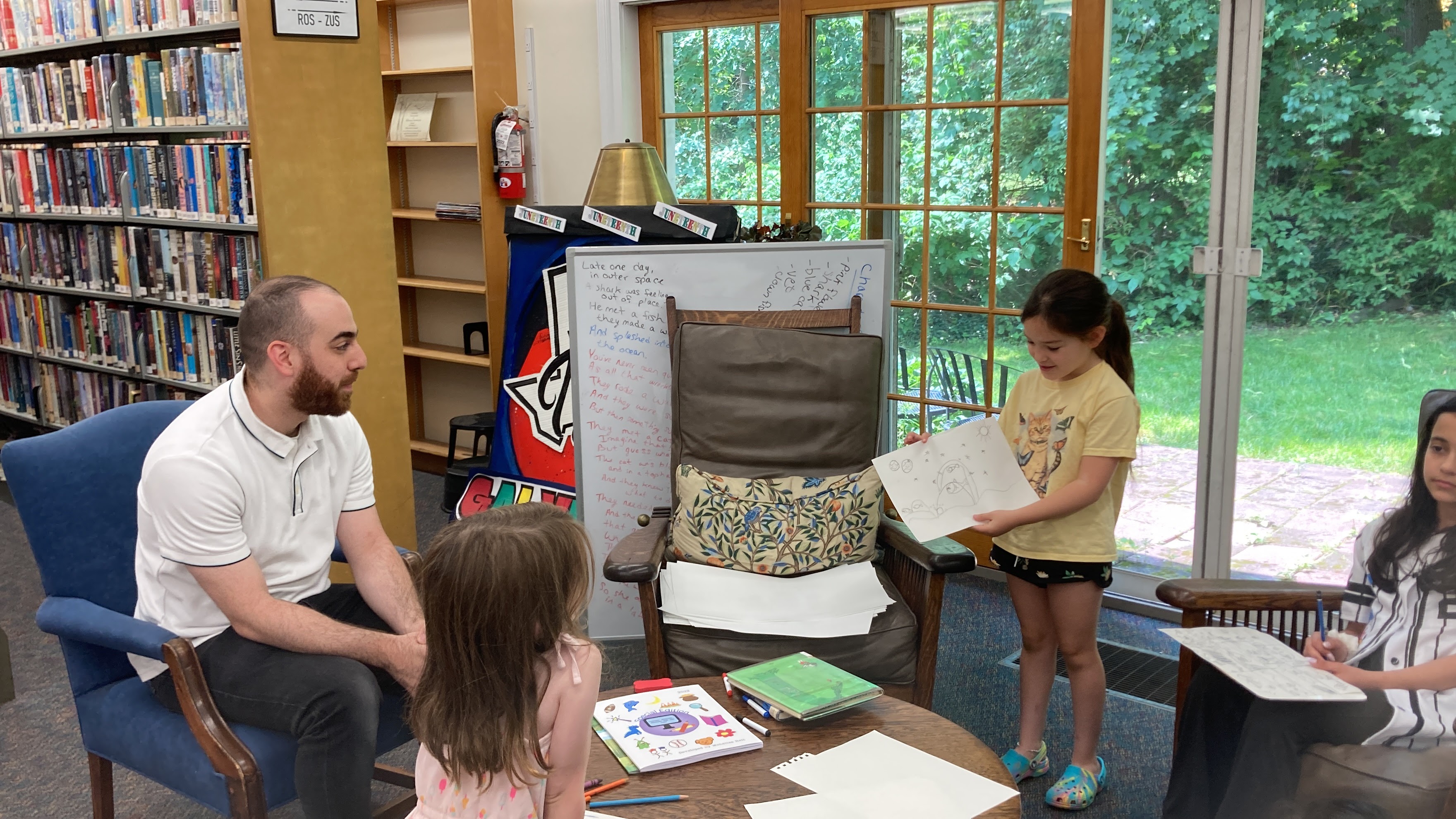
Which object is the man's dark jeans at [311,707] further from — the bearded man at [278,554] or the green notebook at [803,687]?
the green notebook at [803,687]

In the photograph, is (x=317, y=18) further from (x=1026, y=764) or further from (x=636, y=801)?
(x=1026, y=764)

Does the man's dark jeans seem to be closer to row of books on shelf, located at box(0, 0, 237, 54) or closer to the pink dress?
the pink dress

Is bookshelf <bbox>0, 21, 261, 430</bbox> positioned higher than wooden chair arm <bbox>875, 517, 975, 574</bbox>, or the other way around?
bookshelf <bbox>0, 21, 261, 430</bbox>

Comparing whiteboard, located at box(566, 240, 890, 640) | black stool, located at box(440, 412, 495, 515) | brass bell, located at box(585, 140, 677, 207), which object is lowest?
black stool, located at box(440, 412, 495, 515)

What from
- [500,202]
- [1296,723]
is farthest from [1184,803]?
[500,202]

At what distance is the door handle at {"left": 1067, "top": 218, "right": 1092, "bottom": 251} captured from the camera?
3238 millimetres

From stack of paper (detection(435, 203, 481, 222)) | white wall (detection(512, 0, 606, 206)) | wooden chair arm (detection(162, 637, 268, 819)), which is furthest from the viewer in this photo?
stack of paper (detection(435, 203, 481, 222))

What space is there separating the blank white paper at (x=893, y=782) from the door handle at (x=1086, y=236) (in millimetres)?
2012

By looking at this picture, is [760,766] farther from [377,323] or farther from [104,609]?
[377,323]

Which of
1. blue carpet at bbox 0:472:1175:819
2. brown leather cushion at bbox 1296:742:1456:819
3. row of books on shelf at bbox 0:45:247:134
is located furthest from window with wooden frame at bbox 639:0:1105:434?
brown leather cushion at bbox 1296:742:1456:819

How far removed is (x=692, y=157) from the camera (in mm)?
4293

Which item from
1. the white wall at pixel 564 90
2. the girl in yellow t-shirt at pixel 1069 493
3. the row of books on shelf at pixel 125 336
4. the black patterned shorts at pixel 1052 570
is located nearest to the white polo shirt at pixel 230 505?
the girl in yellow t-shirt at pixel 1069 493

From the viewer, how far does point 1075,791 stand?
2.30 m

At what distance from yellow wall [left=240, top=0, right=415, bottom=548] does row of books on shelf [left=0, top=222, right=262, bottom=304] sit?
24cm
